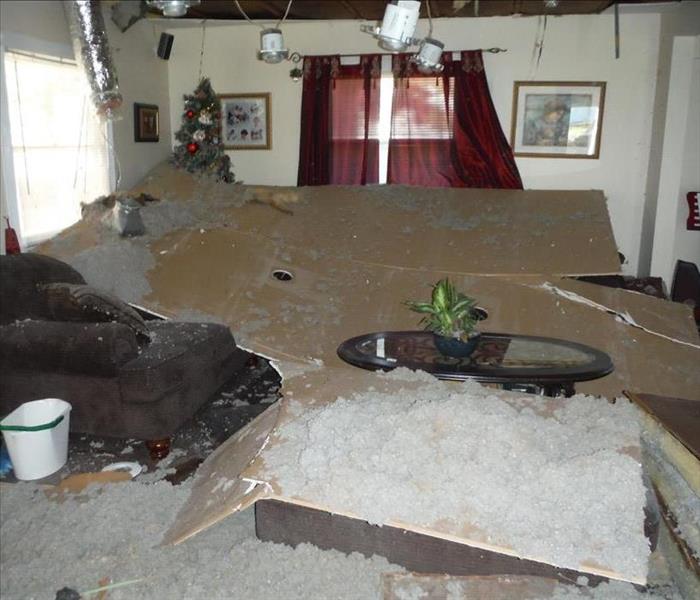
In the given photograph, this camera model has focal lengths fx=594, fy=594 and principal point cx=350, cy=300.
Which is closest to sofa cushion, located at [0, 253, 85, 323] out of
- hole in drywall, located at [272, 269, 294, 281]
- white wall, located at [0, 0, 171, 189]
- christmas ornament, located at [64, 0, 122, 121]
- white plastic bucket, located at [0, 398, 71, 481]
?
white plastic bucket, located at [0, 398, 71, 481]

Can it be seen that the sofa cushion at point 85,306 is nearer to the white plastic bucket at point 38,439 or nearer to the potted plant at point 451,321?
the white plastic bucket at point 38,439

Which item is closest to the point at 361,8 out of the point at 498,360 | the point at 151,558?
the point at 498,360

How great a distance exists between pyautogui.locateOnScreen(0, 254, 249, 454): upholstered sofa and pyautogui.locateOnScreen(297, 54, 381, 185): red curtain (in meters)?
2.79

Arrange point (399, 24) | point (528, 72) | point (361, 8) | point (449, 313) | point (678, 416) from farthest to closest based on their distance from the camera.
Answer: point (528, 72), point (361, 8), point (399, 24), point (449, 313), point (678, 416)

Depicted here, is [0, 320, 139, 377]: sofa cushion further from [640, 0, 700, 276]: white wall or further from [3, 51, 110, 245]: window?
[640, 0, 700, 276]: white wall

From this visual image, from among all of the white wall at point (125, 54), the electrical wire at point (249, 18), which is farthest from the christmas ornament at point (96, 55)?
the electrical wire at point (249, 18)

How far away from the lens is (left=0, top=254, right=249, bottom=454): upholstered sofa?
250 cm

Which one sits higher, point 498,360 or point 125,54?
point 125,54

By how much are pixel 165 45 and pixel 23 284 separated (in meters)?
3.10

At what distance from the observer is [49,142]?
3812mm

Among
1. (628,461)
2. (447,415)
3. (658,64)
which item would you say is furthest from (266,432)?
(658,64)

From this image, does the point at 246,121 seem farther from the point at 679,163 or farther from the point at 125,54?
the point at 679,163

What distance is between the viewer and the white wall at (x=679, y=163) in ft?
14.4

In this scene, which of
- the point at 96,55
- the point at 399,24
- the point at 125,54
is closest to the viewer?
the point at 399,24
